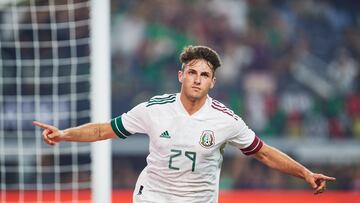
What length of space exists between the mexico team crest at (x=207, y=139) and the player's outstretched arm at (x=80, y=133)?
0.58 m

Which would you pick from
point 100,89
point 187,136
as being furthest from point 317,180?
point 100,89

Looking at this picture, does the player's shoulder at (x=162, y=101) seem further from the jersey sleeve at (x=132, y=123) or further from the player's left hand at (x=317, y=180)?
the player's left hand at (x=317, y=180)

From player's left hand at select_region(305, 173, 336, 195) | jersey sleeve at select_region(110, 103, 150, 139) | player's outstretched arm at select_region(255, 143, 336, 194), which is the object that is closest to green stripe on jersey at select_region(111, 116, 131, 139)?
jersey sleeve at select_region(110, 103, 150, 139)

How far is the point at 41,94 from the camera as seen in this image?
33.0 ft

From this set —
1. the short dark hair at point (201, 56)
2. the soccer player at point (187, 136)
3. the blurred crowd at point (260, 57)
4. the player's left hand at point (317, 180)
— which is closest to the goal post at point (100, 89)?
the soccer player at point (187, 136)

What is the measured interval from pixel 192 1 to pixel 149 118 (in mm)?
7130

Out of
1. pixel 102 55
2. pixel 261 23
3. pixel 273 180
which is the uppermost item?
pixel 261 23

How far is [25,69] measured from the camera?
10.4 metres

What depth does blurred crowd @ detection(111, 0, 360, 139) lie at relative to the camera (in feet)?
37.0

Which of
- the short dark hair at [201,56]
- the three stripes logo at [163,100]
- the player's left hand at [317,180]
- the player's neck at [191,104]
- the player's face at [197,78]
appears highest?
the short dark hair at [201,56]

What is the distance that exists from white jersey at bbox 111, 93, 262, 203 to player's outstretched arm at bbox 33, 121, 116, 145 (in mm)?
213

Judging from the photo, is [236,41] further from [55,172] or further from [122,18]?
[55,172]

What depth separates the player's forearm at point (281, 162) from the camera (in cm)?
516

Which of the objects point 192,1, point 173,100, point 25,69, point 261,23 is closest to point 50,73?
point 25,69
